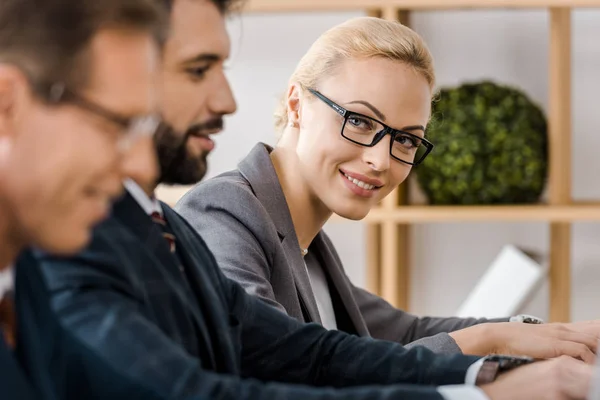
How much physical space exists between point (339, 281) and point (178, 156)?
3.01ft

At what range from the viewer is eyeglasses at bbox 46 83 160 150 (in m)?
0.83

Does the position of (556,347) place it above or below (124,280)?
below

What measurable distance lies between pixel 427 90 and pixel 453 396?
969 mm

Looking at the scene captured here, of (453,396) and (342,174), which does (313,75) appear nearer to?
(342,174)

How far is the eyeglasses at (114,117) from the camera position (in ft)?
2.73

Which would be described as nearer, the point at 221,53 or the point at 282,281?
the point at 221,53

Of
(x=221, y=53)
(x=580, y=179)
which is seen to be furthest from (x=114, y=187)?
(x=580, y=179)

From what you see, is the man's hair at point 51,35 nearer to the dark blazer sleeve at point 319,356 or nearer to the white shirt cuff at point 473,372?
the dark blazer sleeve at point 319,356

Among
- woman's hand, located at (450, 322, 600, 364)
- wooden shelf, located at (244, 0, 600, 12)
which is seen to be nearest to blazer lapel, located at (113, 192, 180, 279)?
woman's hand, located at (450, 322, 600, 364)

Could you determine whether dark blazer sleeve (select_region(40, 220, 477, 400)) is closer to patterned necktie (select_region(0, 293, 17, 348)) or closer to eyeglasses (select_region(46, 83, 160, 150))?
patterned necktie (select_region(0, 293, 17, 348))

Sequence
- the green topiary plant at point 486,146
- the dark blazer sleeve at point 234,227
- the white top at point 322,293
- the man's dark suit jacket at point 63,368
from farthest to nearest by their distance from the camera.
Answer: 1. the green topiary plant at point 486,146
2. the white top at point 322,293
3. the dark blazer sleeve at point 234,227
4. the man's dark suit jacket at point 63,368

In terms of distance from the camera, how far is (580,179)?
3.56 meters

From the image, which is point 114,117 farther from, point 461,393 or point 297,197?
point 297,197

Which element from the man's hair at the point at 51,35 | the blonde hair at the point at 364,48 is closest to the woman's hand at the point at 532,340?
the blonde hair at the point at 364,48
